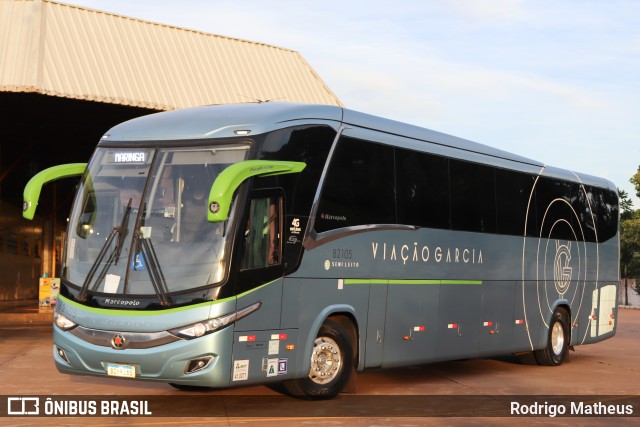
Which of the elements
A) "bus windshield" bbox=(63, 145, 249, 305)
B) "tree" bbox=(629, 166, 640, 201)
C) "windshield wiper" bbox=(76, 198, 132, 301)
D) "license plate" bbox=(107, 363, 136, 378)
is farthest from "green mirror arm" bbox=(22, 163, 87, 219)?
"tree" bbox=(629, 166, 640, 201)

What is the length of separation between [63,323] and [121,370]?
3.49 ft

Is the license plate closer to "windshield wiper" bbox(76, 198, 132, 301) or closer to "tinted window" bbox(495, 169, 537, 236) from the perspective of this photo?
"windshield wiper" bbox(76, 198, 132, 301)

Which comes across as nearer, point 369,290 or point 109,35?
point 369,290

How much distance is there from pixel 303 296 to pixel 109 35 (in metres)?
15.9

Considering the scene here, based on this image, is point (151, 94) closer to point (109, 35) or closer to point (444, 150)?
point (109, 35)

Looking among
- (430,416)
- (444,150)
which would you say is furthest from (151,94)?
(430,416)

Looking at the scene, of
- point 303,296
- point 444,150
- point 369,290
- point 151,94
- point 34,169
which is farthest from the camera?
point 34,169

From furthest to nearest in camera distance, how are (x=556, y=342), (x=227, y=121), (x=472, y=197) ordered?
(x=556, y=342) < (x=472, y=197) < (x=227, y=121)

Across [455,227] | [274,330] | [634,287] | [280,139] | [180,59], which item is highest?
[180,59]

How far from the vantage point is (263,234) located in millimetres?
11742

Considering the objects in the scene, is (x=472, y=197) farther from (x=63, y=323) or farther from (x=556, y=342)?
(x=63, y=323)

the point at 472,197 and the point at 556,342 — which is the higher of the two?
the point at 472,197

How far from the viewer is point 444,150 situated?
51.0 feet

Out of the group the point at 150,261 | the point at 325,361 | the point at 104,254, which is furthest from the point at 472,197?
the point at 104,254
